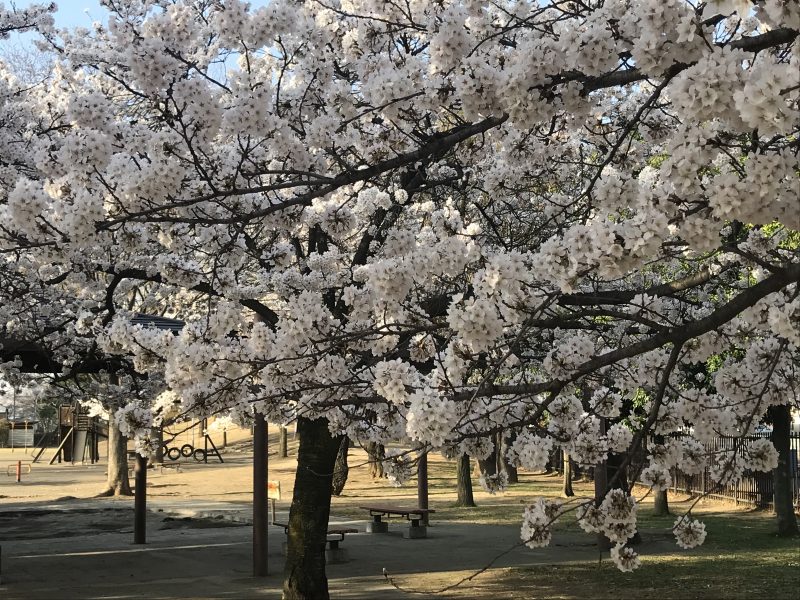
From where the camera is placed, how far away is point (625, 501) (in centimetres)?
412

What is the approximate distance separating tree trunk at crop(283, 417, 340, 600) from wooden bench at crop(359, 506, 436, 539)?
7.08 meters

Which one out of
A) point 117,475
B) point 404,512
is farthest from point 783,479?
point 117,475

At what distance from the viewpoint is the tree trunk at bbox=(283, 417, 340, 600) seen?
388 inches

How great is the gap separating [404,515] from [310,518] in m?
8.35

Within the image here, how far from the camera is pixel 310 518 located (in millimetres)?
10016

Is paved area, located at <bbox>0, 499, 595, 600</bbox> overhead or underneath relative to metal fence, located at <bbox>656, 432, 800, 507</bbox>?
underneath

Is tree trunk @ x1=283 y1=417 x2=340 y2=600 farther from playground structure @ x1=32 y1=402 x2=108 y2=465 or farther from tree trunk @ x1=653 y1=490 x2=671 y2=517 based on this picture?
playground structure @ x1=32 y1=402 x2=108 y2=465

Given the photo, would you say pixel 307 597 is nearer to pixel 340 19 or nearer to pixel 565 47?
pixel 340 19

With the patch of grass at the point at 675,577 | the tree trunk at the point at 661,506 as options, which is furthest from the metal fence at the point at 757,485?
the patch of grass at the point at 675,577

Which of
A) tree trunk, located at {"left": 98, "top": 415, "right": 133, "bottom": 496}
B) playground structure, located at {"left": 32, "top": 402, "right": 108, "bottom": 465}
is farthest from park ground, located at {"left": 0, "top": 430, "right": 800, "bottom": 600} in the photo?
playground structure, located at {"left": 32, "top": 402, "right": 108, "bottom": 465}

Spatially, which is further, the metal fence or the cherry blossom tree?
the metal fence

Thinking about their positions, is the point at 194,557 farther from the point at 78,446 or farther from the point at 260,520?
the point at 78,446

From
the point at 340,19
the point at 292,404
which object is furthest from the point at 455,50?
the point at 340,19

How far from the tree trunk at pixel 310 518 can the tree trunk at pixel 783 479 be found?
28.8 ft
